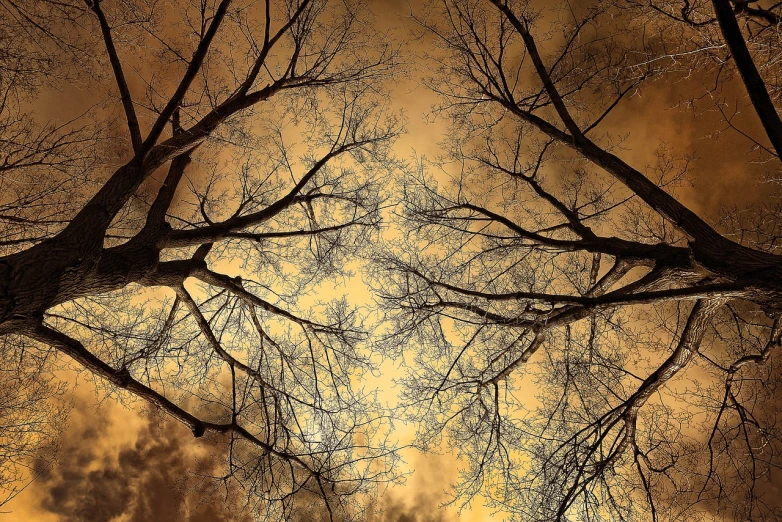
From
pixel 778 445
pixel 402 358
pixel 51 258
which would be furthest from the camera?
pixel 402 358

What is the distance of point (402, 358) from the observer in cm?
604

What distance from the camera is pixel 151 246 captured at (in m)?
5.04

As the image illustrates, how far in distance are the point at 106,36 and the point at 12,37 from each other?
0.94 m

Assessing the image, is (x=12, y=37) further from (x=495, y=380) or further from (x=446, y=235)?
(x=495, y=380)

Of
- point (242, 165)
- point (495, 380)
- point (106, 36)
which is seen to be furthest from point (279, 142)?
point (495, 380)

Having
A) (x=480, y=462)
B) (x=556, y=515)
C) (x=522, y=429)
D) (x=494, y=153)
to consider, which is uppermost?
(x=494, y=153)

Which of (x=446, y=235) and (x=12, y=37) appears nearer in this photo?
(x=12, y=37)

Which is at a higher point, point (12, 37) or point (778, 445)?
point (12, 37)

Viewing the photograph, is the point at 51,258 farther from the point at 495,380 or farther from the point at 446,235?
the point at 495,380

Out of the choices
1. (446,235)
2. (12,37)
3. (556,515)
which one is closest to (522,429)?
(556,515)

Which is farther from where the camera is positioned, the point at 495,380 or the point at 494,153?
the point at 494,153

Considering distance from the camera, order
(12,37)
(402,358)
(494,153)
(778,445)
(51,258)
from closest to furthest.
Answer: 1. (51,258)
2. (12,37)
3. (778,445)
4. (402,358)
5. (494,153)

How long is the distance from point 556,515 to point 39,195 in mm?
7369

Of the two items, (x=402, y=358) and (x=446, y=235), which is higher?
(x=446, y=235)
